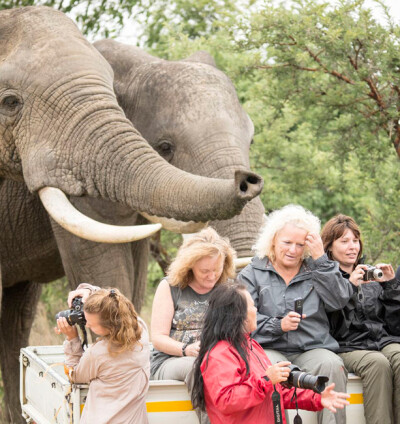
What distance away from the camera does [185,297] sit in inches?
222

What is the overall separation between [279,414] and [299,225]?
1.15 metres

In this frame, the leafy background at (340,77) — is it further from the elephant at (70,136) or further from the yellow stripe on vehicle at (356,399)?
the yellow stripe on vehicle at (356,399)

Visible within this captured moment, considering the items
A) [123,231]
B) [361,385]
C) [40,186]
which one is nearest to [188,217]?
[123,231]

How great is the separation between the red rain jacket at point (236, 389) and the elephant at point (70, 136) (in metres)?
1.99

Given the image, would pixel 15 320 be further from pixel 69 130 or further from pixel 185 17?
pixel 185 17

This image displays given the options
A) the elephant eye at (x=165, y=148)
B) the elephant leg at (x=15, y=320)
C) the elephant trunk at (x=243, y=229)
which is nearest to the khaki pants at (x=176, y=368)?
the elephant trunk at (x=243, y=229)

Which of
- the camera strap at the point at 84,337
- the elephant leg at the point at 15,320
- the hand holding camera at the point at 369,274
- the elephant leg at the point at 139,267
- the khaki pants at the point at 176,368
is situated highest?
the hand holding camera at the point at 369,274

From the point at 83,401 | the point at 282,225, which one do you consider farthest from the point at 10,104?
the point at 83,401

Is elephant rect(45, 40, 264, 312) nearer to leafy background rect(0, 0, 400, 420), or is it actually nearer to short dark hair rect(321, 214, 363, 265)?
leafy background rect(0, 0, 400, 420)

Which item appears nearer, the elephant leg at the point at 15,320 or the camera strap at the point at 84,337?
the camera strap at the point at 84,337

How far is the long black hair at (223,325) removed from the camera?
4.74 meters

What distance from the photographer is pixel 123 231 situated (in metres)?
6.98

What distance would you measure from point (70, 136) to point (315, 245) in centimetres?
228

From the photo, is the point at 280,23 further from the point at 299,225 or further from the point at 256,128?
the point at 299,225
